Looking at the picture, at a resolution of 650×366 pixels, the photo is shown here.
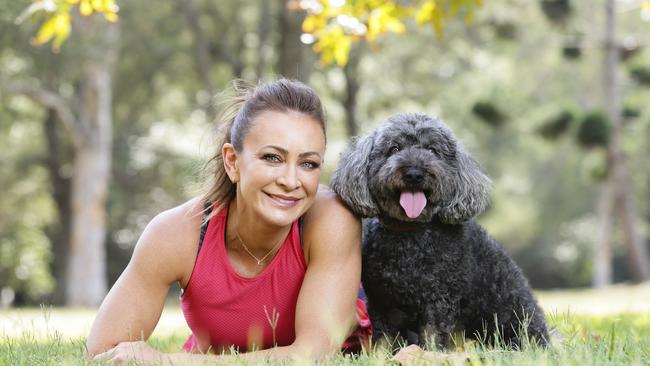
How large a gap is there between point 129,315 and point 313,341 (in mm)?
876

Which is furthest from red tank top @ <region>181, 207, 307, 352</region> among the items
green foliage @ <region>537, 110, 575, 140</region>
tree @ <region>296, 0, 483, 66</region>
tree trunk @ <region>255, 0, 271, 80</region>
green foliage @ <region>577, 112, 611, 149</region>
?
tree trunk @ <region>255, 0, 271, 80</region>

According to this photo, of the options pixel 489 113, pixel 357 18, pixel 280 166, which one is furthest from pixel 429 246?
pixel 489 113

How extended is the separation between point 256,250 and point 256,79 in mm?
15760

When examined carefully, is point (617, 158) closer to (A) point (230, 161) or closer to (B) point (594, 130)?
(B) point (594, 130)

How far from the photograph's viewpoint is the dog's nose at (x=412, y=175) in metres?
3.47

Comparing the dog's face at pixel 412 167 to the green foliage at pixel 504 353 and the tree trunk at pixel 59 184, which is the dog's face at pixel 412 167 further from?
the tree trunk at pixel 59 184

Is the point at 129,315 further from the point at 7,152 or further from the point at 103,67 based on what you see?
the point at 7,152

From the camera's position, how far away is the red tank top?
11.8 ft

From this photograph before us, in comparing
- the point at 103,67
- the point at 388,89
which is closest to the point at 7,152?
the point at 103,67

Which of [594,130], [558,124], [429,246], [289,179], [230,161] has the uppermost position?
[558,124]

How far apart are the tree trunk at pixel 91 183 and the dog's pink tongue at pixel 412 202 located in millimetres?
13563

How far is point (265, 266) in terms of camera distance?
12.1 feet

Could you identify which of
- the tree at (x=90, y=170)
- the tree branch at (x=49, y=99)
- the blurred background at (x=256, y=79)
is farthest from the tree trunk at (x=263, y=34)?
the tree branch at (x=49, y=99)

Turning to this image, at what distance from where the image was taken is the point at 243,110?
3572 mm
